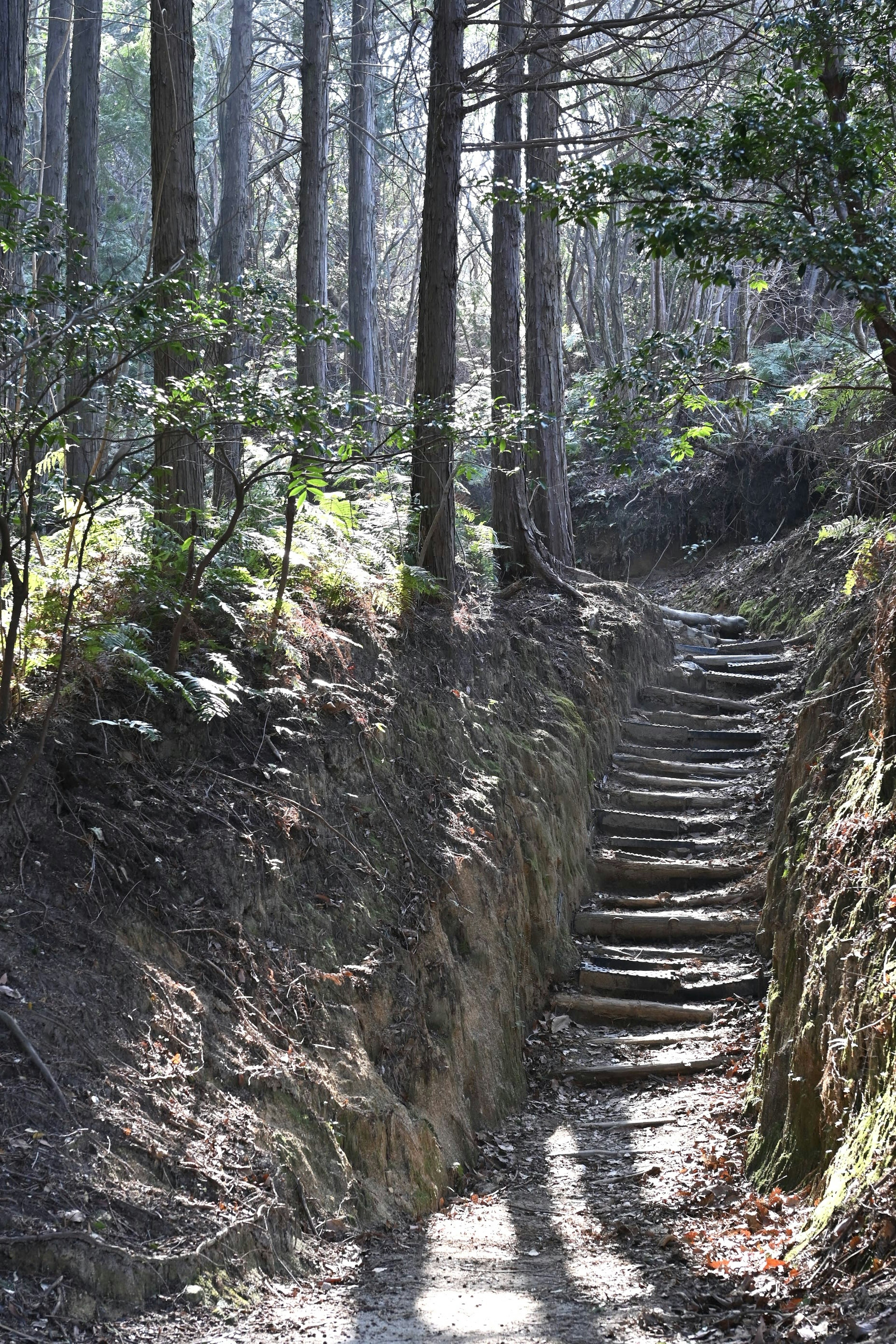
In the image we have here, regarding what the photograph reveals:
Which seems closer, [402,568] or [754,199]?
[754,199]

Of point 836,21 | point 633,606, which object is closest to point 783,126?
point 836,21

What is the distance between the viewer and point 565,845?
10.1 metres

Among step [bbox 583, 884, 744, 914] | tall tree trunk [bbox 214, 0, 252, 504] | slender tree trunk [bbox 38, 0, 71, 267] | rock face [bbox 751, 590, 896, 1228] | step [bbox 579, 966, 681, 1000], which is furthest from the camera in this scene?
slender tree trunk [bbox 38, 0, 71, 267]

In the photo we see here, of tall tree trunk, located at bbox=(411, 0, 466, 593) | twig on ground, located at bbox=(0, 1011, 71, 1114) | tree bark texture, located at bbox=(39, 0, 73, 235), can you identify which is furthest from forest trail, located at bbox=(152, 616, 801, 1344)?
tree bark texture, located at bbox=(39, 0, 73, 235)

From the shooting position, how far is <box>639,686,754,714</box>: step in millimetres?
13906

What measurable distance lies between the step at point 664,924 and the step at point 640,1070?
1.72 meters

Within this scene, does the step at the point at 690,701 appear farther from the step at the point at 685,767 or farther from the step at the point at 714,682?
the step at the point at 685,767

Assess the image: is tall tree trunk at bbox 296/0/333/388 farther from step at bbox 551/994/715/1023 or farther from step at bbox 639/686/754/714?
step at bbox 551/994/715/1023

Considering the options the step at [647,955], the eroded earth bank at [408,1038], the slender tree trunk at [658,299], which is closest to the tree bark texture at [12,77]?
the eroded earth bank at [408,1038]

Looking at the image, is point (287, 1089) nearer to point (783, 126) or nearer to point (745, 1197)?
point (745, 1197)

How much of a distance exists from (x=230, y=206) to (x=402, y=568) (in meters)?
12.2

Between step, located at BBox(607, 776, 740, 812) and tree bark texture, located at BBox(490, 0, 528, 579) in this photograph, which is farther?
tree bark texture, located at BBox(490, 0, 528, 579)

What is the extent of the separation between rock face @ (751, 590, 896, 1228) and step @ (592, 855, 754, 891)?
85.2 inches

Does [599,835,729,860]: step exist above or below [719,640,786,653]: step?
below
